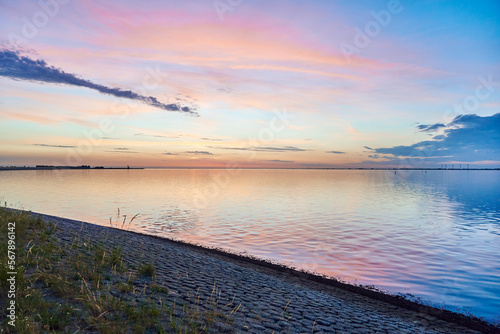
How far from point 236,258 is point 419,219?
31174 mm

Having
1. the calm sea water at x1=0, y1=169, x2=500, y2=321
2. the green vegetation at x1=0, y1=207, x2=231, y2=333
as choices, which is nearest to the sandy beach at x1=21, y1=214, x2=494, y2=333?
the green vegetation at x1=0, y1=207, x2=231, y2=333

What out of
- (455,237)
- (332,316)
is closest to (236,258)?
(332,316)

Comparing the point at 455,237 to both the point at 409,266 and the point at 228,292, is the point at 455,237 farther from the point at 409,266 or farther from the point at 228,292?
→ the point at 228,292

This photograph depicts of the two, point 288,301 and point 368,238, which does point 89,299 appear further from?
point 368,238

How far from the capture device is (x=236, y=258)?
66.9 feet

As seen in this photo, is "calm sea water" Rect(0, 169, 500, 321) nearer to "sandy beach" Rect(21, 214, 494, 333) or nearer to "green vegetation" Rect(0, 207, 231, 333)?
"sandy beach" Rect(21, 214, 494, 333)

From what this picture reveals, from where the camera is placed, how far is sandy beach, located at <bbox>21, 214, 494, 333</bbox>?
30.9ft

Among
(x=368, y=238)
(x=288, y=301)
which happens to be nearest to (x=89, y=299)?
(x=288, y=301)

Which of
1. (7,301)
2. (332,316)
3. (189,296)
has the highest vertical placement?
(7,301)

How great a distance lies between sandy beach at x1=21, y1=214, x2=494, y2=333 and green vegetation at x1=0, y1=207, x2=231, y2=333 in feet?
2.72

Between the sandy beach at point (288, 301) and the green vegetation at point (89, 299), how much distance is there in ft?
2.72

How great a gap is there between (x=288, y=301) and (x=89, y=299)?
7.18 metres

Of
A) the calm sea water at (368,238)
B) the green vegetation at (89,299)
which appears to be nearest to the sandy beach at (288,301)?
the green vegetation at (89,299)

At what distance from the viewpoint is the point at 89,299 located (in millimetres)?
7559
